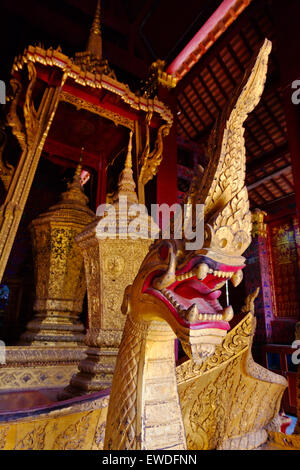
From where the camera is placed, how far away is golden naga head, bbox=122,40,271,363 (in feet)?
1.38

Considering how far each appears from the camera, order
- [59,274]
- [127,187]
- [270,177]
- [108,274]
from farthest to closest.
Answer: [270,177], [59,274], [127,187], [108,274]

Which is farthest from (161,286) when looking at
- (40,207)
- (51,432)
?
(40,207)

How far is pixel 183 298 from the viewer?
471mm

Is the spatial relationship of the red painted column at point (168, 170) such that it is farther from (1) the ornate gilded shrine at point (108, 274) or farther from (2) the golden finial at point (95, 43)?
(1) the ornate gilded shrine at point (108, 274)

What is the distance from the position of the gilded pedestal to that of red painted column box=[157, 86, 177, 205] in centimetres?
161

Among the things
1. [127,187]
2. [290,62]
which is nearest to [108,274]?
[127,187]

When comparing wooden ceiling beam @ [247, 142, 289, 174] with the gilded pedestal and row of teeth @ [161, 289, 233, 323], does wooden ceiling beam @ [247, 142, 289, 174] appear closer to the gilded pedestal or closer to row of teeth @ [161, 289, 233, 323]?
the gilded pedestal

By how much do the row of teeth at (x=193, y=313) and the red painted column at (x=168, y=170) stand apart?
109 inches

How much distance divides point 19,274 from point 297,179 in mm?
3167

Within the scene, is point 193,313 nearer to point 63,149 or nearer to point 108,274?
point 108,274

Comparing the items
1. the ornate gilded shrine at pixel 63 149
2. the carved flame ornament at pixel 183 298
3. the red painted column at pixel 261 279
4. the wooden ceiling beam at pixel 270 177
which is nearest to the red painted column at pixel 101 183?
the ornate gilded shrine at pixel 63 149

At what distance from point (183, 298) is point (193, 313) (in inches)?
3.0

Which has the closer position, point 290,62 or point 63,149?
point 290,62
